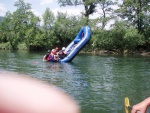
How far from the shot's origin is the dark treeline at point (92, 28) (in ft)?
134

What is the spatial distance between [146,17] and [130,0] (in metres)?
3.53

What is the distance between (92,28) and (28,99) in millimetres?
42002

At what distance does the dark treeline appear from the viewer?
134 ft

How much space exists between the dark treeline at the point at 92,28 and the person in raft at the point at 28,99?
39287 millimetres

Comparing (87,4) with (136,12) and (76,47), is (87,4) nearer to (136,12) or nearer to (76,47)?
(136,12)

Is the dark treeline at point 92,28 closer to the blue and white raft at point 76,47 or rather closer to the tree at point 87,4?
the tree at point 87,4

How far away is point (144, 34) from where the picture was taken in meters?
41.7

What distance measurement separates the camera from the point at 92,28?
1661 inches

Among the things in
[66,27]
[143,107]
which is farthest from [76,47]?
[66,27]

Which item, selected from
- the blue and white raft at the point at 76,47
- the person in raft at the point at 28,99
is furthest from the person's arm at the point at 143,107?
the blue and white raft at the point at 76,47

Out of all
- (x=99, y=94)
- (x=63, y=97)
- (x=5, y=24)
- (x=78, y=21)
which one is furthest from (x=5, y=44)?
(x=63, y=97)

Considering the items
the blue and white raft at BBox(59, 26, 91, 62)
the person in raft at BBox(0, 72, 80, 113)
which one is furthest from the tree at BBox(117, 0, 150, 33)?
the person in raft at BBox(0, 72, 80, 113)

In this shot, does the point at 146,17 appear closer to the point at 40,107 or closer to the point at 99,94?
the point at 99,94

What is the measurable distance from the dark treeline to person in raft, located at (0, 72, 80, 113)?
39.3 m
